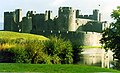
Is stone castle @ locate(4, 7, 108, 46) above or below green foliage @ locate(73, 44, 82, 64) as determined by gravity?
above

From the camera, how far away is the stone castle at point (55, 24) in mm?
60406

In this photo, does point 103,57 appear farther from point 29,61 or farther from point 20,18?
point 20,18

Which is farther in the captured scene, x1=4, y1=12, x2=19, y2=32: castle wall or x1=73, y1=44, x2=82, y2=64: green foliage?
x1=4, y1=12, x2=19, y2=32: castle wall

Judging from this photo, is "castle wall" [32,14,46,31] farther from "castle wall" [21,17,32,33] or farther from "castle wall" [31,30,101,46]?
"castle wall" [31,30,101,46]

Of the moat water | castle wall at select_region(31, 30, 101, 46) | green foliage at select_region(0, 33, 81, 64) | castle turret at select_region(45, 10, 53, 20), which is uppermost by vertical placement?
castle turret at select_region(45, 10, 53, 20)

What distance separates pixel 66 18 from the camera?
65125 mm

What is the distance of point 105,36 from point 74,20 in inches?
942

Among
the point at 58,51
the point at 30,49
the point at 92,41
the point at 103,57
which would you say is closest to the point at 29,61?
the point at 30,49

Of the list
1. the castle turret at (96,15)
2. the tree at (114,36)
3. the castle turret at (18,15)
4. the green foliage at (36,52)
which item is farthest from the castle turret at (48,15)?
the green foliage at (36,52)

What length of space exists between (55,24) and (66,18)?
2136mm

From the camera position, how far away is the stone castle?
60.4m

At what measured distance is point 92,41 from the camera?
60.1 m

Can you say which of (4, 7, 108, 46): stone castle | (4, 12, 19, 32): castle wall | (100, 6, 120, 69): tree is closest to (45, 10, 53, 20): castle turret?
(4, 7, 108, 46): stone castle

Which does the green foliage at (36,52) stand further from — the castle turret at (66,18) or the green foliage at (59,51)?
the castle turret at (66,18)
